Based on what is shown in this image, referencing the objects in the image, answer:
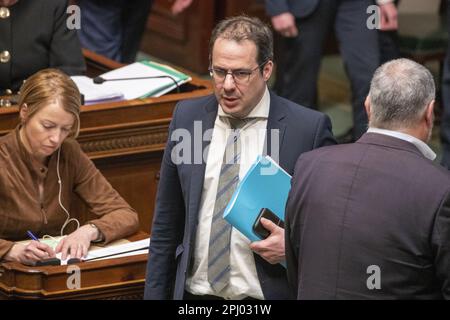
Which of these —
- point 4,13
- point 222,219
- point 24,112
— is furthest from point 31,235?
point 4,13

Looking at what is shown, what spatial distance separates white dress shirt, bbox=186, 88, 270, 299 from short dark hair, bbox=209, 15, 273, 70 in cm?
13

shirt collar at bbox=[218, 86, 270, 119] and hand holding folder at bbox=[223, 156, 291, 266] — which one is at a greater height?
shirt collar at bbox=[218, 86, 270, 119]

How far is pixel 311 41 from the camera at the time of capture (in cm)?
592

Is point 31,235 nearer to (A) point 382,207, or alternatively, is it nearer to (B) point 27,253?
(B) point 27,253

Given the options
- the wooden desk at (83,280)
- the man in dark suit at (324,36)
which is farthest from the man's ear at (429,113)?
the man in dark suit at (324,36)

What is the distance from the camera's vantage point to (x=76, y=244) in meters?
3.70

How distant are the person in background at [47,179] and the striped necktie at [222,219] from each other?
627 mm

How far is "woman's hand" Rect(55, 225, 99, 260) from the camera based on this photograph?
12.1ft

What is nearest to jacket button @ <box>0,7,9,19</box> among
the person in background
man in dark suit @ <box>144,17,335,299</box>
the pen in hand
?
the person in background

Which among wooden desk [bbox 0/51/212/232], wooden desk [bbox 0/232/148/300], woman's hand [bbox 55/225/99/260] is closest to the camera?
wooden desk [bbox 0/232/148/300]

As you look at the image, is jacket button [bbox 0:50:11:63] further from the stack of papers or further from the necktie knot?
the necktie knot

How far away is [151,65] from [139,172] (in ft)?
2.06

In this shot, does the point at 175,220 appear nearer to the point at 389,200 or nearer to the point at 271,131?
the point at 271,131

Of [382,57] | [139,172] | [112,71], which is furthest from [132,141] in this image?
[382,57]
